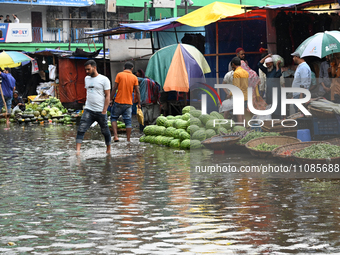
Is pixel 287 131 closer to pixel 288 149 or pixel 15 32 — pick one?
pixel 288 149

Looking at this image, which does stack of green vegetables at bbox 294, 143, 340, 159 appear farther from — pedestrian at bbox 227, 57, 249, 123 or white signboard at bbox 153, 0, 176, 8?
white signboard at bbox 153, 0, 176, 8

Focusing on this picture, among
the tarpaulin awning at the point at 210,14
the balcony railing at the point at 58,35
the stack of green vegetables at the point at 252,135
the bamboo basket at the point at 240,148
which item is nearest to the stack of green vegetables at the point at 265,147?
the stack of green vegetables at the point at 252,135

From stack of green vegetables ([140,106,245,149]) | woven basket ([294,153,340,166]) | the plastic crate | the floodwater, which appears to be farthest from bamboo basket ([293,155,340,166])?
stack of green vegetables ([140,106,245,149])

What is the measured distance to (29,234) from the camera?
511 cm

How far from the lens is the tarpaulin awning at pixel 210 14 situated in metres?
14.8

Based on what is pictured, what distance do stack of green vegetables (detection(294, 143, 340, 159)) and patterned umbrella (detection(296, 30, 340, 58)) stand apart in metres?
2.46

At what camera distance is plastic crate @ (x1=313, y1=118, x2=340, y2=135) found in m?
10.0

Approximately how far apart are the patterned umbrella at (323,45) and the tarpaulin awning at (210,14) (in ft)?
13.2

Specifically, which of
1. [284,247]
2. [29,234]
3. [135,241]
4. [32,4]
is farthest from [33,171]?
[32,4]

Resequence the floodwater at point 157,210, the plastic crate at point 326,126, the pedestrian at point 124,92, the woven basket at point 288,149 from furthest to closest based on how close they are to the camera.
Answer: the pedestrian at point 124,92 → the plastic crate at point 326,126 → the woven basket at point 288,149 → the floodwater at point 157,210

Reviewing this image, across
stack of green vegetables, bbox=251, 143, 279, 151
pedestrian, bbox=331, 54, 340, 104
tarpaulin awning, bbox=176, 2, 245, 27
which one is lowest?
stack of green vegetables, bbox=251, 143, 279, 151

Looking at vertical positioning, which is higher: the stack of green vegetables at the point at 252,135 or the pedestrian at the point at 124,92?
the pedestrian at the point at 124,92

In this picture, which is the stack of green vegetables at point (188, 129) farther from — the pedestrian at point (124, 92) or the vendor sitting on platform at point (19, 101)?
the vendor sitting on platform at point (19, 101)

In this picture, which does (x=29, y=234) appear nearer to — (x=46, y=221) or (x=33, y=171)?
(x=46, y=221)
